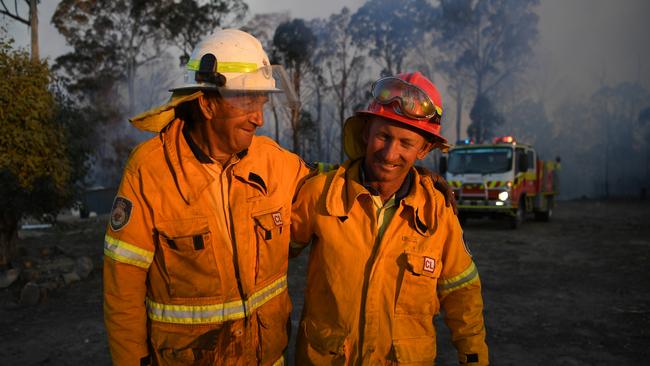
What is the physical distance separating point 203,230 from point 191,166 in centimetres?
27

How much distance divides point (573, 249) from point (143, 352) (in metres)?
10.2

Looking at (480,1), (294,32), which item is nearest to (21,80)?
(294,32)

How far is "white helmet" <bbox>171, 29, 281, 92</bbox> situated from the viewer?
6.23ft

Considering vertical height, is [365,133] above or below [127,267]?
above

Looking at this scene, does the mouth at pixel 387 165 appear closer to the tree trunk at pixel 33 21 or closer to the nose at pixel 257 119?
the nose at pixel 257 119

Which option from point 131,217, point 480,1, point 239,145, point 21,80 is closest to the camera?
point 131,217

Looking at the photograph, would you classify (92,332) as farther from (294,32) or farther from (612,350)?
(294,32)

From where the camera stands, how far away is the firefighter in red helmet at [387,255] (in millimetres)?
1955

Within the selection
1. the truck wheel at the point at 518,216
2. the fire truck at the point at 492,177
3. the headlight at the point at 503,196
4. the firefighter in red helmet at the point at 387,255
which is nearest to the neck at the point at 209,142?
the firefighter in red helmet at the point at 387,255

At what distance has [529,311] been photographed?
5.69 meters

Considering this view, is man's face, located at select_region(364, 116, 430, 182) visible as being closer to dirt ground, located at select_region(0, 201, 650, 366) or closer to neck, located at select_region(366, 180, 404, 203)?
neck, located at select_region(366, 180, 404, 203)

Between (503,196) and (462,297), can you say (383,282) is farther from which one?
(503,196)

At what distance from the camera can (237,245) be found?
186cm

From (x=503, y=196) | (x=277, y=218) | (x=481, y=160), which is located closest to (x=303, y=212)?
(x=277, y=218)
